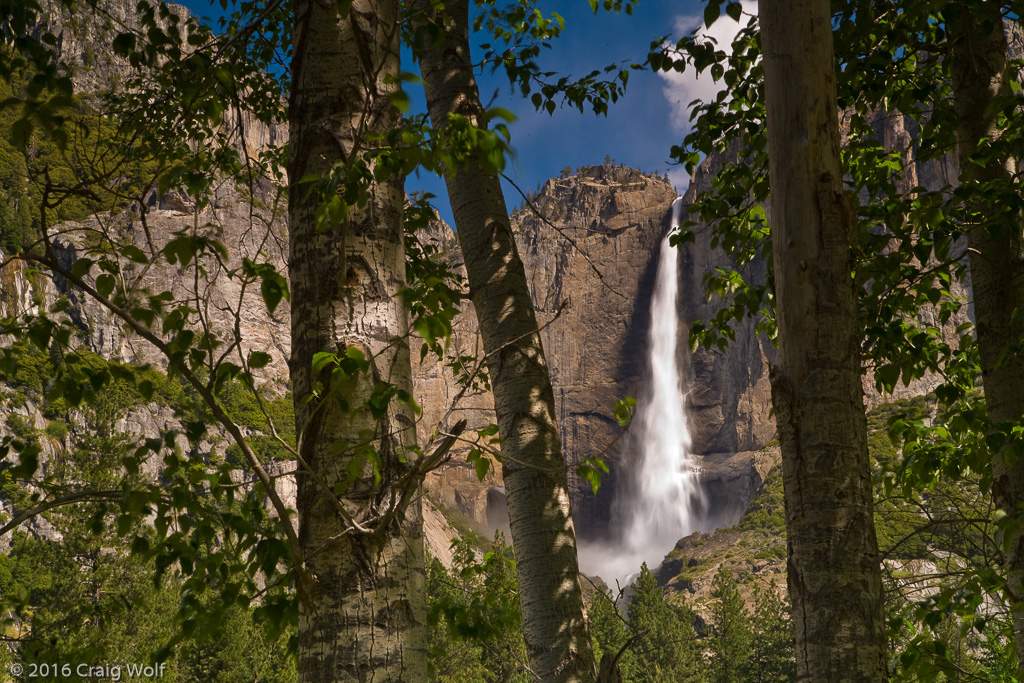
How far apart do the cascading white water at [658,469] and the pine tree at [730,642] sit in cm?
4092

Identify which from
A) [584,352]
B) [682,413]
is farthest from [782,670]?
[584,352]

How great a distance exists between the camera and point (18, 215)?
65.8 metres

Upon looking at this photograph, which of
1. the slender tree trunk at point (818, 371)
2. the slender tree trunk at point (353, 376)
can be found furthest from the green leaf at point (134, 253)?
the slender tree trunk at point (818, 371)

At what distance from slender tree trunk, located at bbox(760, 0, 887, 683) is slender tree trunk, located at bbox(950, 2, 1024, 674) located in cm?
165

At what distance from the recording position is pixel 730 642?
37750mm

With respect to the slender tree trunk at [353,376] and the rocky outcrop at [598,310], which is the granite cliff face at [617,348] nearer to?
the rocky outcrop at [598,310]

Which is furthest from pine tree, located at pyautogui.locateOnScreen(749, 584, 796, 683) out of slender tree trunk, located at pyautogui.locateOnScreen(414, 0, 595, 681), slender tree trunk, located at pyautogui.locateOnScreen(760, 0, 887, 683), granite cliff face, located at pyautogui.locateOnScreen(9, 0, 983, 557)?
slender tree trunk, located at pyautogui.locateOnScreen(760, 0, 887, 683)

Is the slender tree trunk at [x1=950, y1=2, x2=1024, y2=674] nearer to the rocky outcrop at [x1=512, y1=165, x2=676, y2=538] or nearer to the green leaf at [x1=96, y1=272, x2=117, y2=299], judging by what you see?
the green leaf at [x1=96, y1=272, x2=117, y2=299]

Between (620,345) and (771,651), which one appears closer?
(771,651)

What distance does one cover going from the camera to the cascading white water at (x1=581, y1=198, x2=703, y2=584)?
80.8 m

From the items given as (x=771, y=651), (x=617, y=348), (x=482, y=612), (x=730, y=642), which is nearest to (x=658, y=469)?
(x=617, y=348)

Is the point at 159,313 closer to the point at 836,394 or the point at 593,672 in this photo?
the point at 836,394

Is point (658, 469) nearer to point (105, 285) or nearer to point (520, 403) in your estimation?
point (520, 403)

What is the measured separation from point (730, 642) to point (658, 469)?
147 ft
